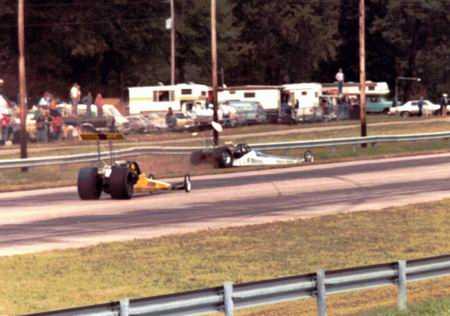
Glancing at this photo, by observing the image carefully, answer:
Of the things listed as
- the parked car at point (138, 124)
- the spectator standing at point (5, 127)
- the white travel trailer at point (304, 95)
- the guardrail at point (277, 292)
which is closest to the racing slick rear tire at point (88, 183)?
the guardrail at point (277, 292)

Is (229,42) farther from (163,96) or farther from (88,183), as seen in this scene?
(88,183)

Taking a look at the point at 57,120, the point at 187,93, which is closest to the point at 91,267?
the point at 57,120

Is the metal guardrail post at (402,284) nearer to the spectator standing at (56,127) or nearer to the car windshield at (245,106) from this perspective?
the spectator standing at (56,127)

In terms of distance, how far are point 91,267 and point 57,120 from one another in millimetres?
39289

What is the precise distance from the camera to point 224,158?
4347 centimetres

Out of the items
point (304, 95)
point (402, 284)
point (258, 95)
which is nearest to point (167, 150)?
point (402, 284)

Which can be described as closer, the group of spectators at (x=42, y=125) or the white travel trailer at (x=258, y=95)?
the group of spectators at (x=42, y=125)

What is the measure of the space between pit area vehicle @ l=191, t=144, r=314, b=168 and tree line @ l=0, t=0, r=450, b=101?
42234 mm

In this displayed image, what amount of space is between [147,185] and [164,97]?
51273 millimetres

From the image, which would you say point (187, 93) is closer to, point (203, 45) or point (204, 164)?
point (203, 45)

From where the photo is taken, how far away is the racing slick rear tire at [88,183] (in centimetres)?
3159

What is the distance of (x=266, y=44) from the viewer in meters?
111

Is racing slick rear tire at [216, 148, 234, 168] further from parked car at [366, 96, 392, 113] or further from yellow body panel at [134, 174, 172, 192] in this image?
parked car at [366, 96, 392, 113]

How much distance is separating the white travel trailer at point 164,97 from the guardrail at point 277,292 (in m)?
65.4
